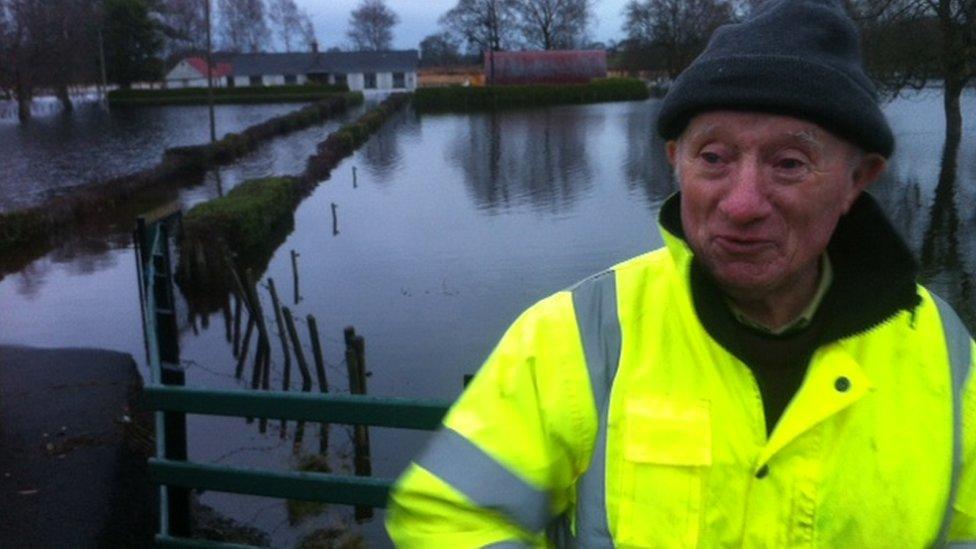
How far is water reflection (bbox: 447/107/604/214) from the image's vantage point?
3048 cm

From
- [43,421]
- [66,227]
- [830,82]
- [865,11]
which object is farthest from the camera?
[66,227]

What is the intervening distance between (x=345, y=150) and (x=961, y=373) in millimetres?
Result: 40811

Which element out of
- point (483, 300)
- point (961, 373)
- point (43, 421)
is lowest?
point (483, 300)

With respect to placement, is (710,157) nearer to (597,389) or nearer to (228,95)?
(597,389)

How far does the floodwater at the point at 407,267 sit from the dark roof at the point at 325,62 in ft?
189

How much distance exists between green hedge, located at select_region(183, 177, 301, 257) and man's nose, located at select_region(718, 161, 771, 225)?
17.4m

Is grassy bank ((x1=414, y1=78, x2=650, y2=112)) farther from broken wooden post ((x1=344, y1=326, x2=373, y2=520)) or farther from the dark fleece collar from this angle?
the dark fleece collar

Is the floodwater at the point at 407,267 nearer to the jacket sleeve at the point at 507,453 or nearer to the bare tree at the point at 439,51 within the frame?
the jacket sleeve at the point at 507,453

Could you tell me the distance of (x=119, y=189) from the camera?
92.2 feet

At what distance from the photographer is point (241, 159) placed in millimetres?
39219

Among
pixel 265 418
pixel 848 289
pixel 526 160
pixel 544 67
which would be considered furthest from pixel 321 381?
pixel 544 67

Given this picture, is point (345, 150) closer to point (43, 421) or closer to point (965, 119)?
point (965, 119)

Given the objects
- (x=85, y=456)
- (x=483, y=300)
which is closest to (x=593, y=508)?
(x=85, y=456)

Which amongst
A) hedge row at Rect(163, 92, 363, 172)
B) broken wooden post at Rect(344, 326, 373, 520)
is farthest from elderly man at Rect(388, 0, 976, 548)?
hedge row at Rect(163, 92, 363, 172)
